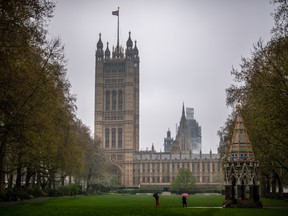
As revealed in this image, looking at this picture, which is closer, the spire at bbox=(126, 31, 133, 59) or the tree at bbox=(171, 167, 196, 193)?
the tree at bbox=(171, 167, 196, 193)

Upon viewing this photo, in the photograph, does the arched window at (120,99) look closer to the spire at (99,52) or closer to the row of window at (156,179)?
the spire at (99,52)

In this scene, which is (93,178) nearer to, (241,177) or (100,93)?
(241,177)

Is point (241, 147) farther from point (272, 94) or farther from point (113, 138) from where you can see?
point (113, 138)

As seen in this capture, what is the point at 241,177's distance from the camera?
128ft

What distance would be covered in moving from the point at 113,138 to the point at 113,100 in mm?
14102

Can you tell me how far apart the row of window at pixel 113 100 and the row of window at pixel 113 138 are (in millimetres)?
8063

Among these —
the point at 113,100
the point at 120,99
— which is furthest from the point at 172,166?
the point at 113,100

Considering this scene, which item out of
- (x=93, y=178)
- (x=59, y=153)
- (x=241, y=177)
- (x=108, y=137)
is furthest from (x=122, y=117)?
(x=241, y=177)

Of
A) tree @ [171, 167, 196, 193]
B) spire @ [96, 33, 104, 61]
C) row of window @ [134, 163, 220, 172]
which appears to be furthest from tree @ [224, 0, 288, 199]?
spire @ [96, 33, 104, 61]

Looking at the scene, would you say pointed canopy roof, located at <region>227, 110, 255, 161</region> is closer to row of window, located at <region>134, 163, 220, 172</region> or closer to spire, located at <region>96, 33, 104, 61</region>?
row of window, located at <region>134, 163, 220, 172</region>

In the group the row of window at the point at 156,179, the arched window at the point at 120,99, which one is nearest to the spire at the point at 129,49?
the arched window at the point at 120,99

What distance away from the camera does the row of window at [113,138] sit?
589 feet

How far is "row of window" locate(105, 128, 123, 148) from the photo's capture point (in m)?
180

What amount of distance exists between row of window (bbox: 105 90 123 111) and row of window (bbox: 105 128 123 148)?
8.06 meters
